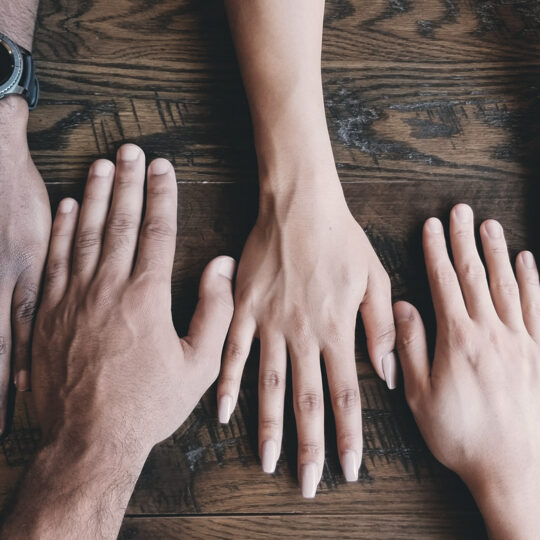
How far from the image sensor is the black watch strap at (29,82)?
88 centimetres

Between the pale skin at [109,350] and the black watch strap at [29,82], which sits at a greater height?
the black watch strap at [29,82]

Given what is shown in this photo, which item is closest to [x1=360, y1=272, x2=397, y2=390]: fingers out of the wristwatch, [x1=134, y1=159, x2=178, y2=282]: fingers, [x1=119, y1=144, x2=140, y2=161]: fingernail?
[x1=134, y1=159, x2=178, y2=282]: fingers

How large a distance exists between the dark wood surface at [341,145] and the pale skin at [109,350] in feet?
0.16

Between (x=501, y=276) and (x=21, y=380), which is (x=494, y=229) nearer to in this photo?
(x=501, y=276)

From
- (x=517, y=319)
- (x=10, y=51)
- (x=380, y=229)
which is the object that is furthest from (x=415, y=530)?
(x=10, y=51)

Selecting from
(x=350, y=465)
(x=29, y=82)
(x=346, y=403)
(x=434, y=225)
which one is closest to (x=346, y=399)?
(x=346, y=403)

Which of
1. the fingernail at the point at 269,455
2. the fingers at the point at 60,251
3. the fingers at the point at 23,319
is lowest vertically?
the fingernail at the point at 269,455

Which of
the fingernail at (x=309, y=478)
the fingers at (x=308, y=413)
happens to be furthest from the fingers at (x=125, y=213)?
the fingernail at (x=309, y=478)

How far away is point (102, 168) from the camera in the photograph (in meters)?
0.90

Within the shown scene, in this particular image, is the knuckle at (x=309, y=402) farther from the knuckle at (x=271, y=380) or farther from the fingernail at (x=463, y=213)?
the fingernail at (x=463, y=213)

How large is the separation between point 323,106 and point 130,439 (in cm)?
64

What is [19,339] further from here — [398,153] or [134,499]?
[398,153]

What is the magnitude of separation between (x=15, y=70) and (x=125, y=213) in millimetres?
299

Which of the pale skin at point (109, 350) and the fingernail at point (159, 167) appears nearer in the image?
the pale skin at point (109, 350)
